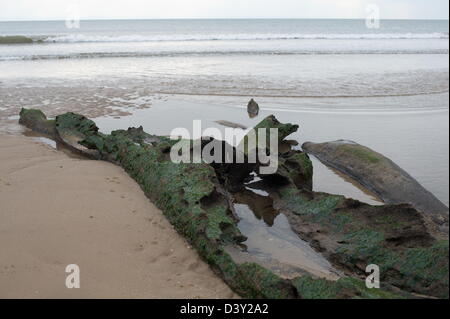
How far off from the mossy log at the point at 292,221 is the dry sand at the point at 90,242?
7.3 inches

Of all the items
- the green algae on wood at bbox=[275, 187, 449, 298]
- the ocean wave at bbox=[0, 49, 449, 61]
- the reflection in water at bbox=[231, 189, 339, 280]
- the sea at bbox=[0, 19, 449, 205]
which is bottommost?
the reflection in water at bbox=[231, 189, 339, 280]

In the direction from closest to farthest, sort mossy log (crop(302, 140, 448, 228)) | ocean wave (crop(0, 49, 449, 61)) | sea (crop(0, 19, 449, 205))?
1. mossy log (crop(302, 140, 448, 228))
2. sea (crop(0, 19, 449, 205))
3. ocean wave (crop(0, 49, 449, 61))

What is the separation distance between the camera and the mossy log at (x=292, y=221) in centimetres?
333

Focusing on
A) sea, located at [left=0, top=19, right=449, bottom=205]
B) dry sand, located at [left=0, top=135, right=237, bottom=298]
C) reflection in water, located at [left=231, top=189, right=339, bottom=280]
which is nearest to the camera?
dry sand, located at [left=0, top=135, right=237, bottom=298]

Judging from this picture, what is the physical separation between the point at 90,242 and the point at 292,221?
7.18ft

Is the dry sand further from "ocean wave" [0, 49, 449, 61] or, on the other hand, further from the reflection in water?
"ocean wave" [0, 49, 449, 61]

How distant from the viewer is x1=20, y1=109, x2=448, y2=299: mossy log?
10.9 feet

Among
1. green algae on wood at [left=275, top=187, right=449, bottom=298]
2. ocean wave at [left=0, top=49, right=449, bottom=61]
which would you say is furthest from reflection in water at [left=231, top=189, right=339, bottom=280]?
ocean wave at [left=0, top=49, right=449, bottom=61]

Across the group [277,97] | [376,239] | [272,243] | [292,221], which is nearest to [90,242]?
[272,243]

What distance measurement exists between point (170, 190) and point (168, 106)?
7.59 m

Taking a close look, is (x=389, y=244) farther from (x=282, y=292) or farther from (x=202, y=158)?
(x=202, y=158)

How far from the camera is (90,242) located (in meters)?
4.44

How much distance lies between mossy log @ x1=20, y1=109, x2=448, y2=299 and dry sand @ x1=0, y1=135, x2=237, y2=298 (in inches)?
7.3
